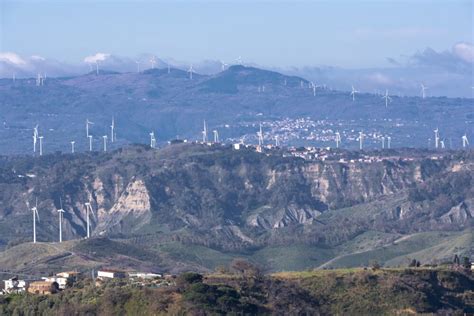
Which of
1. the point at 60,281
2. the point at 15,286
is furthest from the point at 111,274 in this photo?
the point at 15,286

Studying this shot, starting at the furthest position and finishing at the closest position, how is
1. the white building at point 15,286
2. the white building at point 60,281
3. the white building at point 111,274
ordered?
the white building at point 111,274, the white building at point 15,286, the white building at point 60,281

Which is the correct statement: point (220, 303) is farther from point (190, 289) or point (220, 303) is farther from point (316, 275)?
point (316, 275)

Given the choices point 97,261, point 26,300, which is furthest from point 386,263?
point 26,300

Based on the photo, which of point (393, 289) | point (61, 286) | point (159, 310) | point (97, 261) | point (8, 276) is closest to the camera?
point (159, 310)

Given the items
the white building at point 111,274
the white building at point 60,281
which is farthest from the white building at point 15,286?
the white building at point 111,274

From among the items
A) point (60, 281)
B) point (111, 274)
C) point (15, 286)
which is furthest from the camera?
point (111, 274)

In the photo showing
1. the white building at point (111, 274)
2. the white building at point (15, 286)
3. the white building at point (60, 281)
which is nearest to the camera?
the white building at point (60, 281)

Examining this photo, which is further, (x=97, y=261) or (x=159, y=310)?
(x=97, y=261)

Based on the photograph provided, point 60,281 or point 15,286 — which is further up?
point 60,281

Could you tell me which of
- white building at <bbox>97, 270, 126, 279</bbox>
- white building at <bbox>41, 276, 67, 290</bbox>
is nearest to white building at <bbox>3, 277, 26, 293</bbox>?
white building at <bbox>41, 276, 67, 290</bbox>

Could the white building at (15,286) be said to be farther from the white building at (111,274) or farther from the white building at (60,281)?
the white building at (111,274)

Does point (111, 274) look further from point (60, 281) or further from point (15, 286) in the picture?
point (15, 286)
